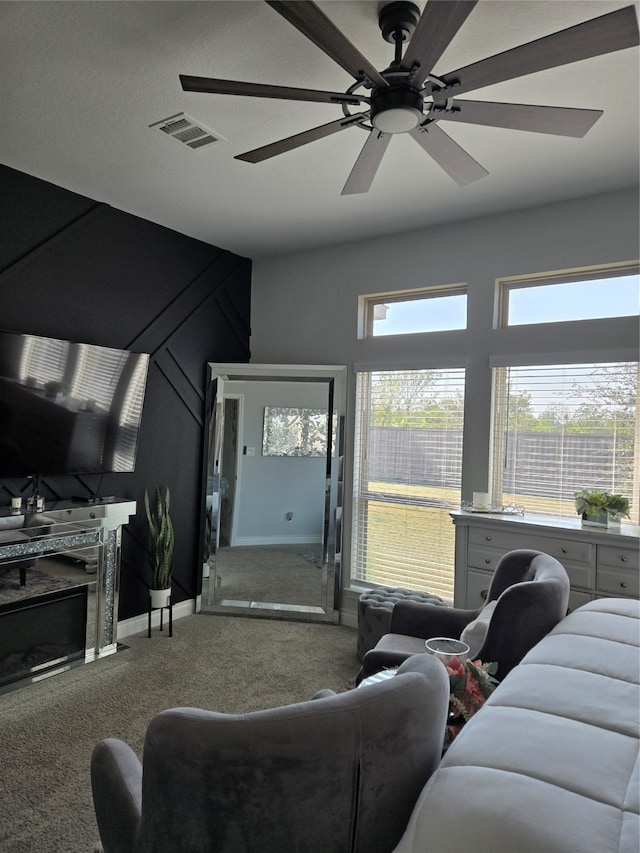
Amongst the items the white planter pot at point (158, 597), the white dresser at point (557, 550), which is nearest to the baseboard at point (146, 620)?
the white planter pot at point (158, 597)

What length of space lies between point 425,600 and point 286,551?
1322 millimetres

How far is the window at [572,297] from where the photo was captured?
3.40m

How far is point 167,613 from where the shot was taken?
14.4 ft

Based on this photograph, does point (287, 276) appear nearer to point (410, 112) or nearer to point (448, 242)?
point (448, 242)

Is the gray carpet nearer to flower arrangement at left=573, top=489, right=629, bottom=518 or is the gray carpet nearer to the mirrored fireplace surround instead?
the mirrored fireplace surround

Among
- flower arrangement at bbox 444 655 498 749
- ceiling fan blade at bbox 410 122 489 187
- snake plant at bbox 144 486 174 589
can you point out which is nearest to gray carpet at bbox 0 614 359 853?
snake plant at bbox 144 486 174 589

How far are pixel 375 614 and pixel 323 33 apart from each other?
295 centimetres

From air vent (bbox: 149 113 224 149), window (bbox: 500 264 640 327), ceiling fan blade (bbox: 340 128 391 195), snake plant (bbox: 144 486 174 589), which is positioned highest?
air vent (bbox: 149 113 224 149)

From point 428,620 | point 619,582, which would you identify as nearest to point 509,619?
point 428,620

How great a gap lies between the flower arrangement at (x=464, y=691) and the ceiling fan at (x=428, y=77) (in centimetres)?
175

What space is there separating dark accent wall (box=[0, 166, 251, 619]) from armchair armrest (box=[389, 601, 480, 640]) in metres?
2.07

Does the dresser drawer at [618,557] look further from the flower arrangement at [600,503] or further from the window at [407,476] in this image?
the window at [407,476]

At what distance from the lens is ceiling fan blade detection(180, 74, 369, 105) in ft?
5.89

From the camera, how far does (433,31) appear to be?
4.96 ft
